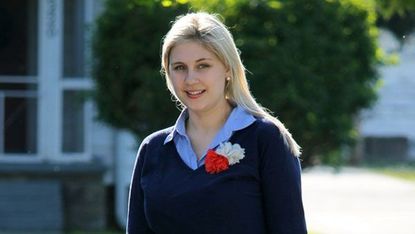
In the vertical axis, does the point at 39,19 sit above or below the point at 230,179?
above

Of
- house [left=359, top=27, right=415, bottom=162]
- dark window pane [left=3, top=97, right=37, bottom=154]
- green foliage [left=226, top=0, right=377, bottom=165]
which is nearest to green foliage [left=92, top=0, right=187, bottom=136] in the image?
green foliage [left=226, top=0, right=377, bottom=165]

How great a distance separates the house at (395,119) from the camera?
122 feet

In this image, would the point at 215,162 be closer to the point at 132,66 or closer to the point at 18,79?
the point at 132,66

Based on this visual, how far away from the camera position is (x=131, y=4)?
1008 cm

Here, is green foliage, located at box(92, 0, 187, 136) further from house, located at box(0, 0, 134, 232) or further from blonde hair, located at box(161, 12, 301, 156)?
blonde hair, located at box(161, 12, 301, 156)

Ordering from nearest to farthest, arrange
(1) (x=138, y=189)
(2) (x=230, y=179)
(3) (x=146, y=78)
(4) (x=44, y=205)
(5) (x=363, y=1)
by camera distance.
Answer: (2) (x=230, y=179) → (1) (x=138, y=189) → (3) (x=146, y=78) → (5) (x=363, y=1) → (4) (x=44, y=205)

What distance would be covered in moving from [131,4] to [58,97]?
3337 millimetres

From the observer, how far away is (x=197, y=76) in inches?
146

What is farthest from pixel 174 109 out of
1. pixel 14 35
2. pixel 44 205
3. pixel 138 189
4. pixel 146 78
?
pixel 138 189

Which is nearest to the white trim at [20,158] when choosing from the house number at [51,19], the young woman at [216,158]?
the house number at [51,19]

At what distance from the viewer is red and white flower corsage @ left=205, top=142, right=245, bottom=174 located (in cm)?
360

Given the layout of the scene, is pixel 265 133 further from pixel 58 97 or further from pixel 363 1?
pixel 58 97

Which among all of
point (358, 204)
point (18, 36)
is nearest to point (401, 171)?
point (358, 204)

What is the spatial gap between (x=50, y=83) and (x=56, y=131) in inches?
22.7
